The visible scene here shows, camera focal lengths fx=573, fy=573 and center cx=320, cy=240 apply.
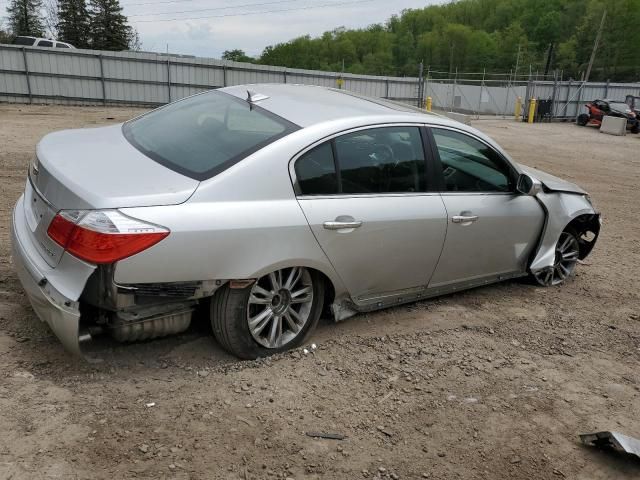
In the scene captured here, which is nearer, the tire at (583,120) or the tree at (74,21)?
the tire at (583,120)

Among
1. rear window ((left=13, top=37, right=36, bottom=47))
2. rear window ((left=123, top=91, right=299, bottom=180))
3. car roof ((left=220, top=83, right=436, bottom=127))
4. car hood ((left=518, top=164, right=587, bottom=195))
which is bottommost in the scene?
car hood ((left=518, top=164, right=587, bottom=195))

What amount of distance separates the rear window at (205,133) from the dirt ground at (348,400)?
111cm

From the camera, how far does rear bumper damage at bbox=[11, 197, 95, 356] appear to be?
9.30 feet

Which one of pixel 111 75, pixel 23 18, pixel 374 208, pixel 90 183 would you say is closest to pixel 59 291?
pixel 90 183

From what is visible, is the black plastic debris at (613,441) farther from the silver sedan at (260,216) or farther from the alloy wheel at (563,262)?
the alloy wheel at (563,262)

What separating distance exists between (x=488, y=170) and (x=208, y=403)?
110 inches

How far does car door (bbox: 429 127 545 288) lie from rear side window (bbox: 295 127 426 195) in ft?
0.76

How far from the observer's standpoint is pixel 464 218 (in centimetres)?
414

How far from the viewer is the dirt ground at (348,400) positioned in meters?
2.65

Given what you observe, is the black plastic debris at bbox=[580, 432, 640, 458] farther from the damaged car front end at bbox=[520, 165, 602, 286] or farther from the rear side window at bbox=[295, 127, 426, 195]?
the damaged car front end at bbox=[520, 165, 602, 286]

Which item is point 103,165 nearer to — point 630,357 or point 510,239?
point 510,239

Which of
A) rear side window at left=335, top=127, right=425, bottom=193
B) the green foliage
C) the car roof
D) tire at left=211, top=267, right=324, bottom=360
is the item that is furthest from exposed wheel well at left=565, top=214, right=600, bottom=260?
the green foliage

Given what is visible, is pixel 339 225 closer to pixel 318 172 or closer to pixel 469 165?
pixel 318 172

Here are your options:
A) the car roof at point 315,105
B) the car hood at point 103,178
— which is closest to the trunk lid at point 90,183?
the car hood at point 103,178
